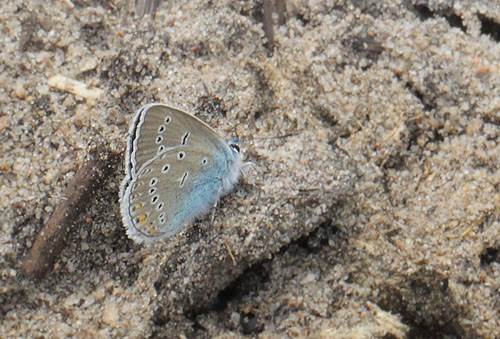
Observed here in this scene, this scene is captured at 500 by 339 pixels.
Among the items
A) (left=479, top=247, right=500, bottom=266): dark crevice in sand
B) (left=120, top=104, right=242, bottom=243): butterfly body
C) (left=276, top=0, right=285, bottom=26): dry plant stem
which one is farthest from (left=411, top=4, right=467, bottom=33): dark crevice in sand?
(left=120, top=104, right=242, bottom=243): butterfly body

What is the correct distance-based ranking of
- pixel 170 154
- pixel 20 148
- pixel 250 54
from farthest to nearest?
1. pixel 250 54
2. pixel 20 148
3. pixel 170 154

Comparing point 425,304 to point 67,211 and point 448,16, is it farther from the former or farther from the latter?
point 67,211

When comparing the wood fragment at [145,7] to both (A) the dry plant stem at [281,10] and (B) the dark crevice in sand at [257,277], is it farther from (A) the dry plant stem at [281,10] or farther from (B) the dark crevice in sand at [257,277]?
(B) the dark crevice in sand at [257,277]

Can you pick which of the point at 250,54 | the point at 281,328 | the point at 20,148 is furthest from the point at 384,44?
the point at 20,148

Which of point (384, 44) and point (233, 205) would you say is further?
point (384, 44)

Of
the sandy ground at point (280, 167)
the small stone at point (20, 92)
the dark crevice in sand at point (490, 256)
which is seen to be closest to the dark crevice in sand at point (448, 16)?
the sandy ground at point (280, 167)

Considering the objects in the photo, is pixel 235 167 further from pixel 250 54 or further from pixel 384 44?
pixel 384 44
